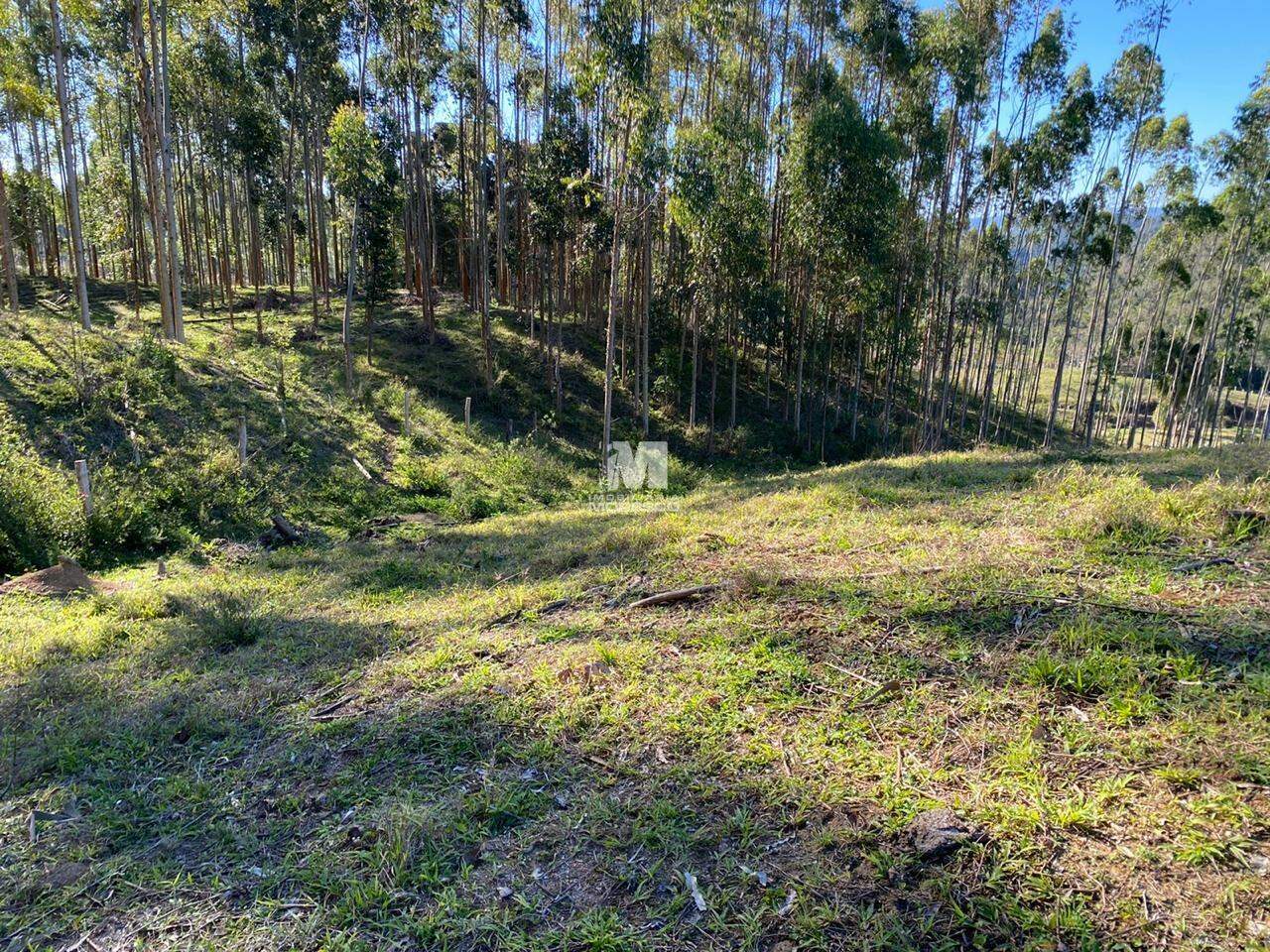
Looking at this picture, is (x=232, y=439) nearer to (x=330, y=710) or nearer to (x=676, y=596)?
(x=330, y=710)

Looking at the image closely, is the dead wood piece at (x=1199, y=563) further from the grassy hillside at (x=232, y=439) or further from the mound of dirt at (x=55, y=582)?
the grassy hillside at (x=232, y=439)

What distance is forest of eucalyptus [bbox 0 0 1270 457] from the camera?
50.4 ft

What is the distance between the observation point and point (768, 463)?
66.0 feet

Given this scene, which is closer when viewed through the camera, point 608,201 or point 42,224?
point 608,201

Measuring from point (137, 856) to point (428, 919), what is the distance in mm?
1482

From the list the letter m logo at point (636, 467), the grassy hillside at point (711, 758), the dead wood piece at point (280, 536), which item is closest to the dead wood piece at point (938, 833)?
the grassy hillside at point (711, 758)

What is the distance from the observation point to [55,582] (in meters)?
6.89

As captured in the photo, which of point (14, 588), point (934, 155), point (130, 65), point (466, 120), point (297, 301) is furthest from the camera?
point (297, 301)

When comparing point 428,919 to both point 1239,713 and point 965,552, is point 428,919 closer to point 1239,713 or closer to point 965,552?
point 1239,713

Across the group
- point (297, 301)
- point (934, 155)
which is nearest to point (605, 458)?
point (934, 155)

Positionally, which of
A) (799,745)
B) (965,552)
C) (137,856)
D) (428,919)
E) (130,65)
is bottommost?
(137,856)

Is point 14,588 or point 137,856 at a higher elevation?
point 137,856

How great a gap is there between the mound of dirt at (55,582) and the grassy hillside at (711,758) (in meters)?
1.65

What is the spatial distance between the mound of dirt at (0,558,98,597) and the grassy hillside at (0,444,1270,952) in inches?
64.8
